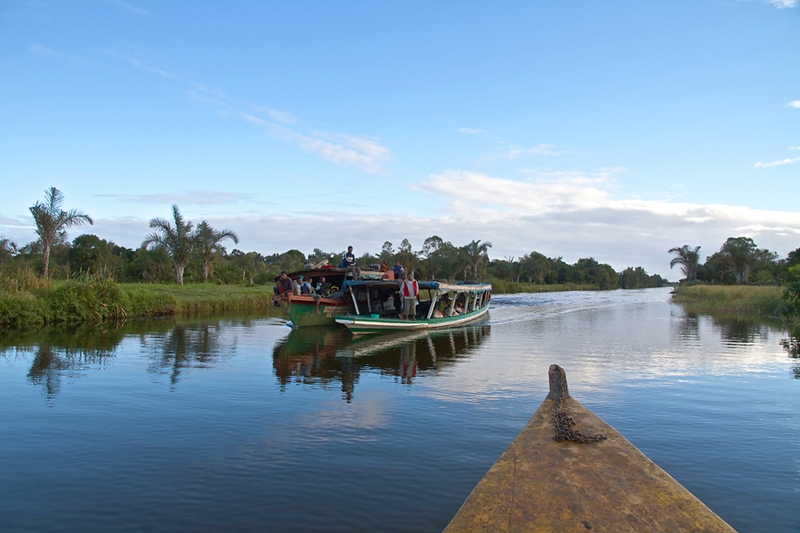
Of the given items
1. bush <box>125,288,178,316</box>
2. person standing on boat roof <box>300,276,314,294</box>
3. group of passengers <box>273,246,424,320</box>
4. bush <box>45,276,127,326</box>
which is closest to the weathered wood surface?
group of passengers <box>273,246,424,320</box>

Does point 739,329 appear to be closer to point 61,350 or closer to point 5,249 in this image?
point 61,350

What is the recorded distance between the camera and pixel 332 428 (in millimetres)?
8398

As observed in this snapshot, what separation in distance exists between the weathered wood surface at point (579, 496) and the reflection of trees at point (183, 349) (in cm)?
951

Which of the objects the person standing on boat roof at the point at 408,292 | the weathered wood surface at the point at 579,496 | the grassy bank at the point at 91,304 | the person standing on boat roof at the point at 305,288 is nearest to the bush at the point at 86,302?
the grassy bank at the point at 91,304

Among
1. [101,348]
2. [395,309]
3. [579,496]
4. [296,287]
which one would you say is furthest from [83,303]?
[579,496]

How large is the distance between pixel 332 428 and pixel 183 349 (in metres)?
10.5

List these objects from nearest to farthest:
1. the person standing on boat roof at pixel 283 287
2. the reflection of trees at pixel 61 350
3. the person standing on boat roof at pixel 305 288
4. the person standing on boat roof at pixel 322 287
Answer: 1. the reflection of trees at pixel 61 350
2. the person standing on boat roof at pixel 283 287
3. the person standing on boat roof at pixel 305 288
4. the person standing on boat roof at pixel 322 287

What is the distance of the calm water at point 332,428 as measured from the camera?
221 inches

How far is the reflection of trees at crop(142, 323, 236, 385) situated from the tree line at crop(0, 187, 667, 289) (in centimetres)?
527

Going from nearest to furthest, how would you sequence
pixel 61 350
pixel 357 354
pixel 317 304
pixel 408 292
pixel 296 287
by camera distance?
pixel 61 350 < pixel 357 354 < pixel 408 292 < pixel 317 304 < pixel 296 287

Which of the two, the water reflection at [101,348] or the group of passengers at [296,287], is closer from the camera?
the water reflection at [101,348]

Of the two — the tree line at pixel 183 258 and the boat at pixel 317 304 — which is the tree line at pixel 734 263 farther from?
the boat at pixel 317 304

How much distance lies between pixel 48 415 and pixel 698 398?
12.1 metres

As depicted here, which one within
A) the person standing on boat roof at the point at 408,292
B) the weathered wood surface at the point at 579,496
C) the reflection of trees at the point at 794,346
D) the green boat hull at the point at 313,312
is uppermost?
the person standing on boat roof at the point at 408,292
